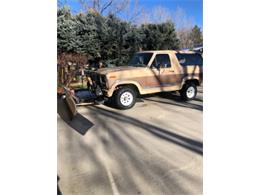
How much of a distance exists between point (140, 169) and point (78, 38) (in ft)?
29.2

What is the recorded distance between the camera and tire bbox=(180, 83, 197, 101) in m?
7.16

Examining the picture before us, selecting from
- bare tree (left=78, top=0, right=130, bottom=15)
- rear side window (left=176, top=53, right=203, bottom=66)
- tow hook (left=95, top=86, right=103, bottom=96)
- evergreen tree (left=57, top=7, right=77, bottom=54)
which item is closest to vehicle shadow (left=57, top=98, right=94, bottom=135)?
tow hook (left=95, top=86, right=103, bottom=96)

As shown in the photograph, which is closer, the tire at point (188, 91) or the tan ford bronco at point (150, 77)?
the tan ford bronco at point (150, 77)

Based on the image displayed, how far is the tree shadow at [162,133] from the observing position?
368 cm

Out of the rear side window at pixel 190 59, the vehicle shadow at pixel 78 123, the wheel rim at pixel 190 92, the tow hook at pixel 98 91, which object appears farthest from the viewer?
the wheel rim at pixel 190 92

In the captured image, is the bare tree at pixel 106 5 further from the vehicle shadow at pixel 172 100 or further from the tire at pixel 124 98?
the tire at pixel 124 98

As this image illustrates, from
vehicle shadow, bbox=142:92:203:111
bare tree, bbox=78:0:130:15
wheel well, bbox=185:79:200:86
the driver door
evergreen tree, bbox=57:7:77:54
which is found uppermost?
bare tree, bbox=78:0:130:15

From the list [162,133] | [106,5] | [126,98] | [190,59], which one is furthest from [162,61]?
[106,5]

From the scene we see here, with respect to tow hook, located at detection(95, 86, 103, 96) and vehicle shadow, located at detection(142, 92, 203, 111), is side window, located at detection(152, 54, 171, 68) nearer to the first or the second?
vehicle shadow, located at detection(142, 92, 203, 111)

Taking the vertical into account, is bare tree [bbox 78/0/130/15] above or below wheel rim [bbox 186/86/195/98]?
above

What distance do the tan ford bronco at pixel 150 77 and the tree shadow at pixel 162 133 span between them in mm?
566

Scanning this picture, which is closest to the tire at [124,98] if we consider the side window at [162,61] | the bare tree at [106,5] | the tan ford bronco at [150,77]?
the tan ford bronco at [150,77]

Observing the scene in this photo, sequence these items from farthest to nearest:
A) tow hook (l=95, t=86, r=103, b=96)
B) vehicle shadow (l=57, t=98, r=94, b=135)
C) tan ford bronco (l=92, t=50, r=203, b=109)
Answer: tow hook (l=95, t=86, r=103, b=96)
tan ford bronco (l=92, t=50, r=203, b=109)
vehicle shadow (l=57, t=98, r=94, b=135)
